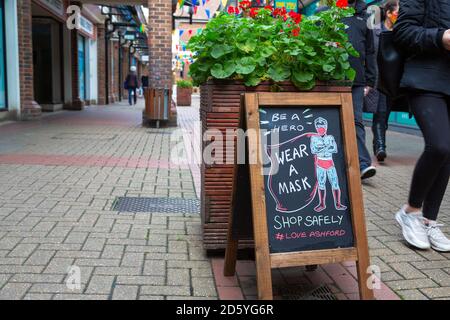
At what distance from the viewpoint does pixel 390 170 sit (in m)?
7.11

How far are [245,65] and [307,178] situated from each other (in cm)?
79

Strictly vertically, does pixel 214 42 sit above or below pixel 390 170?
above

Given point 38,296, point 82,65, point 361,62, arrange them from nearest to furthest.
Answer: point 38,296
point 361,62
point 82,65

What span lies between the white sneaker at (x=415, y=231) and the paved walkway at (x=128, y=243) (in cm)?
6

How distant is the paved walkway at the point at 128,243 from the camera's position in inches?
119

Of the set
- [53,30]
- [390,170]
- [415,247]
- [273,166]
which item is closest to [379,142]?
[390,170]

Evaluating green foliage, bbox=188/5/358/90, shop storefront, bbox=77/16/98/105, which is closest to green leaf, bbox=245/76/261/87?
green foliage, bbox=188/5/358/90

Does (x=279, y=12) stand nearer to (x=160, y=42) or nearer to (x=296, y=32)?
(x=296, y=32)

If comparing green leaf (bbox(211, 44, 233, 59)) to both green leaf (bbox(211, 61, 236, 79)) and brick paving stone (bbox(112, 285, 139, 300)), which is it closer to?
green leaf (bbox(211, 61, 236, 79))

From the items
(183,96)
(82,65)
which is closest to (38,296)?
(82,65)

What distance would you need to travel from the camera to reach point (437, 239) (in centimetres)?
377
